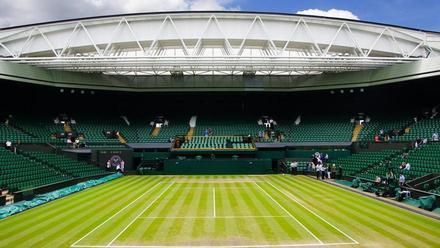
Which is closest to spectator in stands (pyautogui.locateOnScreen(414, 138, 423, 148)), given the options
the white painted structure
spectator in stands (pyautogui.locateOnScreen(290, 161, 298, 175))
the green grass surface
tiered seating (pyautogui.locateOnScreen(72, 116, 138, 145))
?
the white painted structure

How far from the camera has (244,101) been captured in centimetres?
5303

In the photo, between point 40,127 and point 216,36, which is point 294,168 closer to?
point 216,36

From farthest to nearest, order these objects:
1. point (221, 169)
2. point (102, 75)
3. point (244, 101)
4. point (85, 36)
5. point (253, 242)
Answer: point (244, 101) < point (102, 75) < point (221, 169) < point (85, 36) < point (253, 242)

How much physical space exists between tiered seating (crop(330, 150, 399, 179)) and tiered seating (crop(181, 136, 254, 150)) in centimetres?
1094

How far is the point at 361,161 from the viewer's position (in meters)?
35.3

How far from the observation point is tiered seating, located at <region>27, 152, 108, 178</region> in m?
31.5

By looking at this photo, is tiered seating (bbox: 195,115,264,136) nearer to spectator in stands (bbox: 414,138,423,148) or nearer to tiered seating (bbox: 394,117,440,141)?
tiered seating (bbox: 394,117,440,141)

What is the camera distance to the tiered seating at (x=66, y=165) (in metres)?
31.5

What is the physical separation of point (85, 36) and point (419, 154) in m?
32.1

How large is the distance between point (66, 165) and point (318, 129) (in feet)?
96.6

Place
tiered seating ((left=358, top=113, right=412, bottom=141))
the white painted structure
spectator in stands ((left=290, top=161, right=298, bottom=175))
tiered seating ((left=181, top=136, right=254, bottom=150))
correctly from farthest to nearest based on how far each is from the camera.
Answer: tiered seating ((left=181, top=136, right=254, bottom=150)) < tiered seating ((left=358, top=113, right=412, bottom=141)) < spectator in stands ((left=290, top=161, right=298, bottom=175)) < the white painted structure

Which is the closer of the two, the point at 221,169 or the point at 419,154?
the point at 419,154

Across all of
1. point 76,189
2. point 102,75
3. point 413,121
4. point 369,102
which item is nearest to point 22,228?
point 76,189

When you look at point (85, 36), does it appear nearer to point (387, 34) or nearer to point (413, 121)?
point (387, 34)
